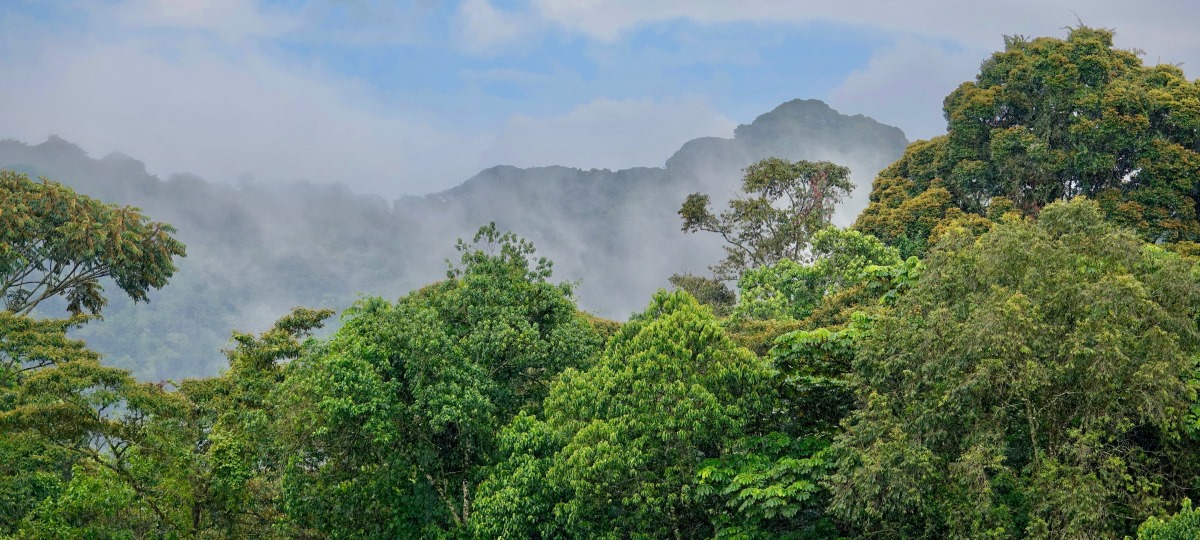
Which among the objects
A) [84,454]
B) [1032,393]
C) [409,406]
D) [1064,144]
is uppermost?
[1064,144]

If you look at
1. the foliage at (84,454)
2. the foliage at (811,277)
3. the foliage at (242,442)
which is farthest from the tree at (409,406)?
the foliage at (811,277)

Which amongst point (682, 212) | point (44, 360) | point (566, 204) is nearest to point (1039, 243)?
point (44, 360)

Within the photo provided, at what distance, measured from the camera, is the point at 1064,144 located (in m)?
37.8

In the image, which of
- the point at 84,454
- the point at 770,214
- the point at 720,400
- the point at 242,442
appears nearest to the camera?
the point at 720,400

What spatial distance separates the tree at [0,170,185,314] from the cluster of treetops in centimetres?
18

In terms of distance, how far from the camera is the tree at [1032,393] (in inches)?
603

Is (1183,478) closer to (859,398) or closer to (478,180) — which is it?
(859,398)

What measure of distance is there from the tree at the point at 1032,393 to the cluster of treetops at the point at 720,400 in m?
0.05

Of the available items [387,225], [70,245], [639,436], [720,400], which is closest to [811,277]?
[720,400]

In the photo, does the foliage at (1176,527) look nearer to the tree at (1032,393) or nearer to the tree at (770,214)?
the tree at (1032,393)

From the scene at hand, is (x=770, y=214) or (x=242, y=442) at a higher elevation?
(x=770, y=214)

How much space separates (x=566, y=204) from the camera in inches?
6801

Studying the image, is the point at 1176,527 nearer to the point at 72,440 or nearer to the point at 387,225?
the point at 72,440

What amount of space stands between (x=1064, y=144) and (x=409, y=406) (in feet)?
86.4
